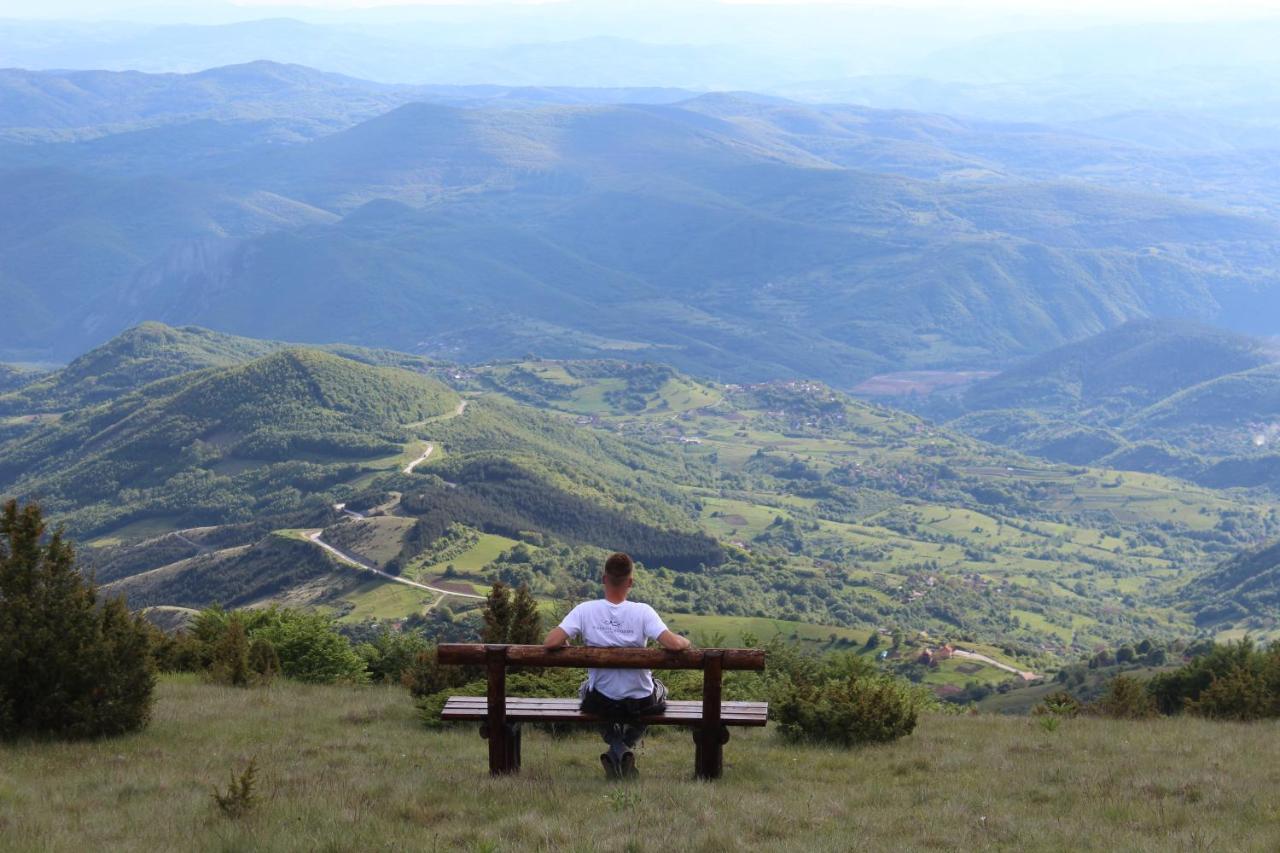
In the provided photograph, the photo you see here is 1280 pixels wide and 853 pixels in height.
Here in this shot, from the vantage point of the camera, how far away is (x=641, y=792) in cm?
1222

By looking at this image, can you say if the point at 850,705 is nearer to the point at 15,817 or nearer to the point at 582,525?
the point at 15,817

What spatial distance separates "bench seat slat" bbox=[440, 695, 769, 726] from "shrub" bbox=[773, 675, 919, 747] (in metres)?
3.04

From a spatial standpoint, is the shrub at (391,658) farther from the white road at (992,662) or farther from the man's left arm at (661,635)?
the white road at (992,662)

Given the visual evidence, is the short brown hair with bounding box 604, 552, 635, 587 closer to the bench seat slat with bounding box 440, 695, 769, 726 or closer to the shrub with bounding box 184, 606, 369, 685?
the bench seat slat with bounding box 440, 695, 769, 726

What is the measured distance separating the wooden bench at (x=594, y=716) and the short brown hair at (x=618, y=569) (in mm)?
700

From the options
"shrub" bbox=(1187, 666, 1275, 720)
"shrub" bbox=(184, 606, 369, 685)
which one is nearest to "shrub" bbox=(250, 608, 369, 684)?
"shrub" bbox=(184, 606, 369, 685)

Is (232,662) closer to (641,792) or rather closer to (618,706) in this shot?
(618,706)

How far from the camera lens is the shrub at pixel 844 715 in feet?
54.9

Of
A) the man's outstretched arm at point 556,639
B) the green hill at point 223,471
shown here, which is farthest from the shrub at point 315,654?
the green hill at point 223,471

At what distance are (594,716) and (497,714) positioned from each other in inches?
39.2

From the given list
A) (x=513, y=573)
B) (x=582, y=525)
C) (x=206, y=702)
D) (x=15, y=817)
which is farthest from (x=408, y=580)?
(x=15, y=817)

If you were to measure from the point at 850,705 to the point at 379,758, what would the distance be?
19.4ft

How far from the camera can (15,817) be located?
1133cm

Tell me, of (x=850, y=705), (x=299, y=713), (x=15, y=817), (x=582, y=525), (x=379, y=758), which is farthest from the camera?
(x=582, y=525)
